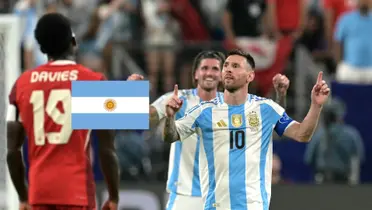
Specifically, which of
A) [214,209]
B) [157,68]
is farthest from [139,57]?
[214,209]

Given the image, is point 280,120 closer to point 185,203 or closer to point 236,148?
point 236,148

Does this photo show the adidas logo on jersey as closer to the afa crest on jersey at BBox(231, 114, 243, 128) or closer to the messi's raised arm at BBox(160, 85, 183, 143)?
the afa crest on jersey at BBox(231, 114, 243, 128)

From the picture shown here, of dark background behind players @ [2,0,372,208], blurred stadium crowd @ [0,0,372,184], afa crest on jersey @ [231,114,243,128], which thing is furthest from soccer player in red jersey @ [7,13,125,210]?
blurred stadium crowd @ [0,0,372,184]

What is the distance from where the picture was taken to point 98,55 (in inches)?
611

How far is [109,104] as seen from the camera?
26.6ft

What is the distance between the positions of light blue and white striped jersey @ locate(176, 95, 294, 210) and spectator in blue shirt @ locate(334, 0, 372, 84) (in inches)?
262

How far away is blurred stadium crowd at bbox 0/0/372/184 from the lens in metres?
14.8

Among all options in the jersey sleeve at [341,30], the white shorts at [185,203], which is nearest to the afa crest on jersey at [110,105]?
the white shorts at [185,203]

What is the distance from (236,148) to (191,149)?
5.10ft

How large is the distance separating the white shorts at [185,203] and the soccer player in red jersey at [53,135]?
6.36 feet

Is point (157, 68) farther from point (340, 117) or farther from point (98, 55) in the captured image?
point (340, 117)

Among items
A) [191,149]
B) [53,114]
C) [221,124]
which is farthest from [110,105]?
[191,149]

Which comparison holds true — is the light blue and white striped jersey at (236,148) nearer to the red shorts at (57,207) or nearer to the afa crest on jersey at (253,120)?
the afa crest on jersey at (253,120)

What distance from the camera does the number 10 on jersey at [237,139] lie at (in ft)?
28.7
